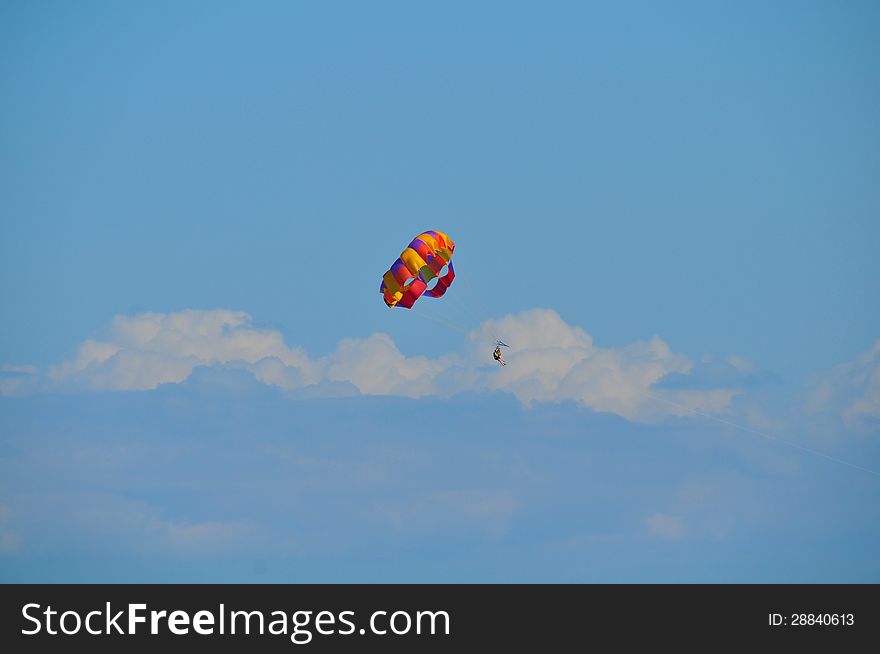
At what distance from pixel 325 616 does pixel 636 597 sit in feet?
53.5

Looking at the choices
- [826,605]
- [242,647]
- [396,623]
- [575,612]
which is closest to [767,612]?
[826,605]

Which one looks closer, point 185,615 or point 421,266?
point 185,615

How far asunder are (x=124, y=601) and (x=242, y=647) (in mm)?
9624

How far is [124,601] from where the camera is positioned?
101562 mm

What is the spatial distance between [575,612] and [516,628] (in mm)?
4391

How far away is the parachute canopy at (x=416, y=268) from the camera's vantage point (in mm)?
105000

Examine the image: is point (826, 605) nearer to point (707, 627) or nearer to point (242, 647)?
point (707, 627)

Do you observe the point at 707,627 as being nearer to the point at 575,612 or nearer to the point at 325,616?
A: the point at 575,612

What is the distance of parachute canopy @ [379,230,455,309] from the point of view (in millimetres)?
105000

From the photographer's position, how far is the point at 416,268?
10475 centimetres

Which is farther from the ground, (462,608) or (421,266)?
(421,266)

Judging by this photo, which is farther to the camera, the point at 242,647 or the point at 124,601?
the point at 124,601

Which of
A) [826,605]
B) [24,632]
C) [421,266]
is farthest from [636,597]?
[24,632]

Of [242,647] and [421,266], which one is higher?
[421,266]
